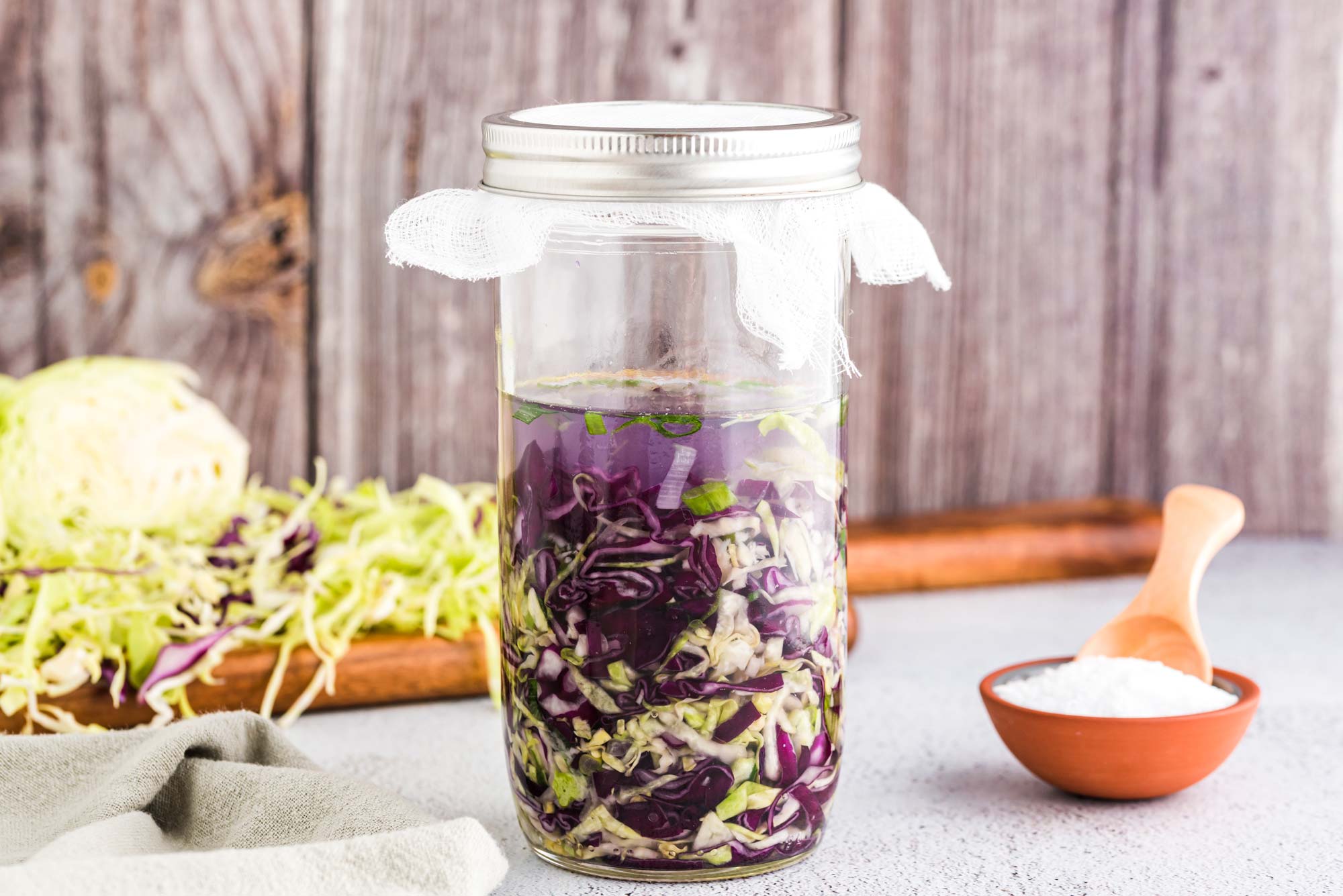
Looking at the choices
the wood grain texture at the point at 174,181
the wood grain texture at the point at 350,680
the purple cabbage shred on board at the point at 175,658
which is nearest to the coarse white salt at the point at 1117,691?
the wood grain texture at the point at 350,680

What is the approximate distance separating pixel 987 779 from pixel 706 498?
1.19ft

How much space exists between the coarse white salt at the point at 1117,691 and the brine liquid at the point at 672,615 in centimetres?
18

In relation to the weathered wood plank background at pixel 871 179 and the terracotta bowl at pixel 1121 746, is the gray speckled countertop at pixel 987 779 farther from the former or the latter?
the weathered wood plank background at pixel 871 179

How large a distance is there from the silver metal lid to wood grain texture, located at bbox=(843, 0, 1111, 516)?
80 centimetres

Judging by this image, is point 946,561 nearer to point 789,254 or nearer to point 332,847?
point 789,254

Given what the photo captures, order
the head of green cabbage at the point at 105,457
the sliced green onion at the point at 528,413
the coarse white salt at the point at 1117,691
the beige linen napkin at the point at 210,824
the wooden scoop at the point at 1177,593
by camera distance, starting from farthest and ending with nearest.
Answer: the head of green cabbage at the point at 105,457 < the wooden scoop at the point at 1177,593 < the coarse white salt at the point at 1117,691 < the sliced green onion at the point at 528,413 < the beige linen napkin at the point at 210,824

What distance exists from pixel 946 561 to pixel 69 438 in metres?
0.84

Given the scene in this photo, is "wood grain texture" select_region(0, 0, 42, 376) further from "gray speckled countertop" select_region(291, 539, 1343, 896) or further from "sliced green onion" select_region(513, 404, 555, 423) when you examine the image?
"sliced green onion" select_region(513, 404, 555, 423)

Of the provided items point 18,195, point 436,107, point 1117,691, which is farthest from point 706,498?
point 18,195

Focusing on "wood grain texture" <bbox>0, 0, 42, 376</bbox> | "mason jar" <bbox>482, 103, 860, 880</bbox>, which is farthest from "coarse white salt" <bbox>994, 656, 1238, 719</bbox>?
"wood grain texture" <bbox>0, 0, 42, 376</bbox>

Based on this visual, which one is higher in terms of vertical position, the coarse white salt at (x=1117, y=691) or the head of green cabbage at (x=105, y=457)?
the head of green cabbage at (x=105, y=457)

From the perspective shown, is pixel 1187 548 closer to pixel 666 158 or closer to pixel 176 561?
pixel 666 158

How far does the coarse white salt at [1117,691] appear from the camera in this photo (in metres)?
0.98

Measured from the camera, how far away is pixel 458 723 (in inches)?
47.6
